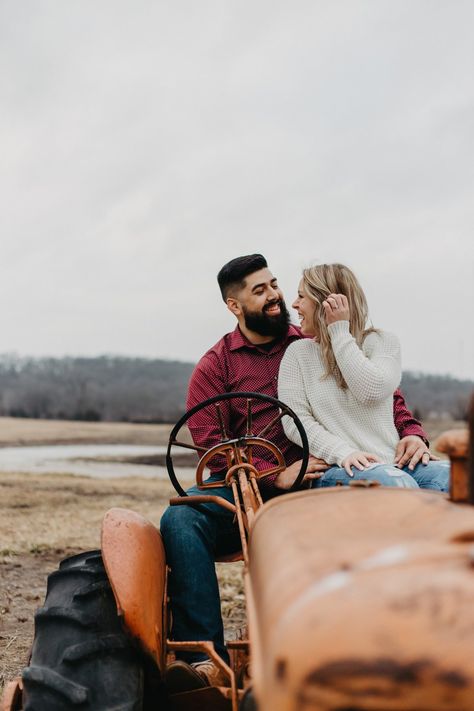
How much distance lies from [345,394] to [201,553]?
119 cm

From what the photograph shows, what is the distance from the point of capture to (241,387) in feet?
14.9

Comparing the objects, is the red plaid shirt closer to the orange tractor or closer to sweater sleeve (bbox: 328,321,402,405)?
sweater sleeve (bbox: 328,321,402,405)

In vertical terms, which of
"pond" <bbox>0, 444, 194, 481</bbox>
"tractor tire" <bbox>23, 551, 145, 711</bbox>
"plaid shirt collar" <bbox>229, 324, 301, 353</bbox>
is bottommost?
"pond" <bbox>0, 444, 194, 481</bbox>

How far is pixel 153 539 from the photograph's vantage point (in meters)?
3.18

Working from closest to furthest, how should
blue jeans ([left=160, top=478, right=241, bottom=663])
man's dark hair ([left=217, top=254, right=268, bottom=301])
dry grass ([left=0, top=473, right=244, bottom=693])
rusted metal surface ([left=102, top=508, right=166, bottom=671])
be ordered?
rusted metal surface ([left=102, top=508, right=166, bottom=671]) → blue jeans ([left=160, top=478, right=241, bottom=663]) → man's dark hair ([left=217, top=254, right=268, bottom=301]) → dry grass ([left=0, top=473, right=244, bottom=693])

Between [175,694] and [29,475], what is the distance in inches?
492

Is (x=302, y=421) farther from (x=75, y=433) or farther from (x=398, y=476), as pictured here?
(x=75, y=433)

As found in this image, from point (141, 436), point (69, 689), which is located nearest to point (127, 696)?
point (69, 689)

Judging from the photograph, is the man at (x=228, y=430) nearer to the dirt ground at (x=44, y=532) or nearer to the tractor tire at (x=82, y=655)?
the tractor tire at (x=82, y=655)

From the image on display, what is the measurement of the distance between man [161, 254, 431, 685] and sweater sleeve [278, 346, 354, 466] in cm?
8

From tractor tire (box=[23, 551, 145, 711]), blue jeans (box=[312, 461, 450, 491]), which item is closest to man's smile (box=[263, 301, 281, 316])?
blue jeans (box=[312, 461, 450, 491])

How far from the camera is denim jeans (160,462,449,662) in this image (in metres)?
3.29

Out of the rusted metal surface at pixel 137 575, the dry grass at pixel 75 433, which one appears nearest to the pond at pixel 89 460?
the dry grass at pixel 75 433

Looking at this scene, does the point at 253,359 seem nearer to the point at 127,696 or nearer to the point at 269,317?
the point at 269,317
